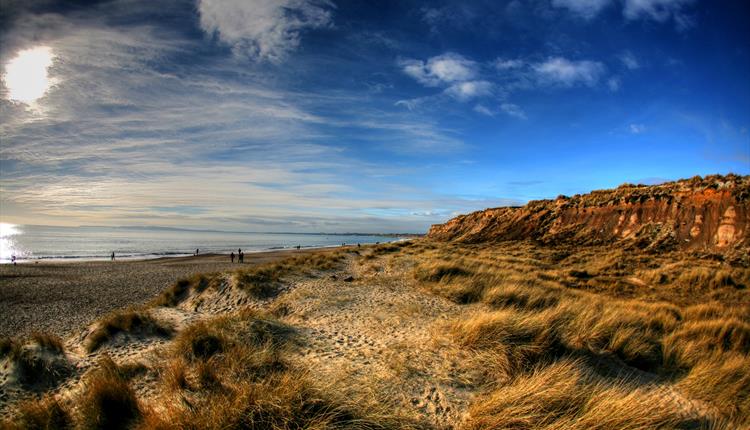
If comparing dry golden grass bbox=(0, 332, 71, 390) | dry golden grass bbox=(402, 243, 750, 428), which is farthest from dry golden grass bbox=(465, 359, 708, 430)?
dry golden grass bbox=(0, 332, 71, 390)

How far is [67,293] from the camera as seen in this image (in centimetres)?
2058

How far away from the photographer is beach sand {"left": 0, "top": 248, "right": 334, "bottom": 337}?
14570mm

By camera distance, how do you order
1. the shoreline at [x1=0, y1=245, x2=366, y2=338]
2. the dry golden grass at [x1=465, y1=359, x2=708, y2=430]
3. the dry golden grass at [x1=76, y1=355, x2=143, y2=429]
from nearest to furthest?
the dry golden grass at [x1=465, y1=359, x2=708, y2=430] → the dry golden grass at [x1=76, y1=355, x2=143, y2=429] → the shoreline at [x1=0, y1=245, x2=366, y2=338]

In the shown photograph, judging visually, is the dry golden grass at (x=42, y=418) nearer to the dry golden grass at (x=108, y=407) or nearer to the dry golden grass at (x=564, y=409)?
the dry golden grass at (x=108, y=407)

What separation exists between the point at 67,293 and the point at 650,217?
1542 inches

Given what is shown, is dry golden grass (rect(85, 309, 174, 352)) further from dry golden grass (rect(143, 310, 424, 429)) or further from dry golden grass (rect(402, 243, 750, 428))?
dry golden grass (rect(402, 243, 750, 428))

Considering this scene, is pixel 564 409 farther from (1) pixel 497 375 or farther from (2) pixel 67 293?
(2) pixel 67 293

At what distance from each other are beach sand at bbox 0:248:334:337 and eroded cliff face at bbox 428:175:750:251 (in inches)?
1201

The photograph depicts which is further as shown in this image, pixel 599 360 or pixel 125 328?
pixel 125 328

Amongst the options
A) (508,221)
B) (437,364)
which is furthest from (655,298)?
(508,221)

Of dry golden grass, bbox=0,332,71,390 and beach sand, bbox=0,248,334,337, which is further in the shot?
beach sand, bbox=0,248,334,337

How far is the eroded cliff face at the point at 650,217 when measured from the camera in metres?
19.8

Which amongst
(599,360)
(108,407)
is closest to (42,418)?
(108,407)

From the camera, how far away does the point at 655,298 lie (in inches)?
479
